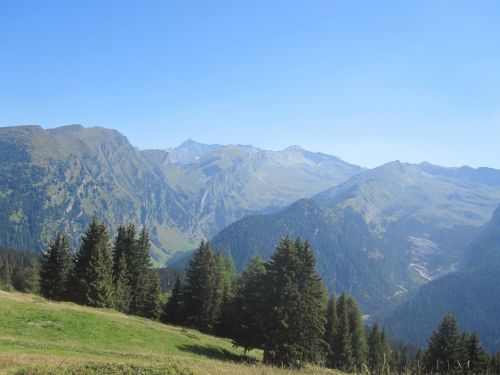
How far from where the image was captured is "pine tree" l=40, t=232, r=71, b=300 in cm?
7644

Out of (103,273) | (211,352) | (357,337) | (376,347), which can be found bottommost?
(376,347)

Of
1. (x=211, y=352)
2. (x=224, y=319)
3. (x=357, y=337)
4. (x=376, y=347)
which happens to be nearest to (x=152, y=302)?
(x=224, y=319)

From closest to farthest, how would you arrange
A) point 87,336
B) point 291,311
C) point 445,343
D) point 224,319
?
point 87,336 → point 291,311 → point 445,343 → point 224,319

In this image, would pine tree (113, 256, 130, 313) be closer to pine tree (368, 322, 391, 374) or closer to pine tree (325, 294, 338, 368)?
pine tree (325, 294, 338, 368)

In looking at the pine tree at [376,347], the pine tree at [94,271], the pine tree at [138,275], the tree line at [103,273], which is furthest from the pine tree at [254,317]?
the pine tree at [376,347]

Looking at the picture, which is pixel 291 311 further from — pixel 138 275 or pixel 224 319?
pixel 138 275

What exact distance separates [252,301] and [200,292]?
29.1m

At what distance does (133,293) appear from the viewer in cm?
8194

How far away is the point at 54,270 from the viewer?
7738 centimetres

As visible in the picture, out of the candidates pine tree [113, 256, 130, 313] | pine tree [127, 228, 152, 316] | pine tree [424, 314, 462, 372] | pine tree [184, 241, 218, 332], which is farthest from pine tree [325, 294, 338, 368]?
pine tree [113, 256, 130, 313]

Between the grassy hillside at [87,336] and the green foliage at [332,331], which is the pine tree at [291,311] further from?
the green foliage at [332,331]

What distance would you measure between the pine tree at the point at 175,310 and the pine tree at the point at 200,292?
4.05 metres

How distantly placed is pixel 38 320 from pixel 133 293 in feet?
150

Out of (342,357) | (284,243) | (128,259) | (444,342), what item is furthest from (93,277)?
(444,342)
